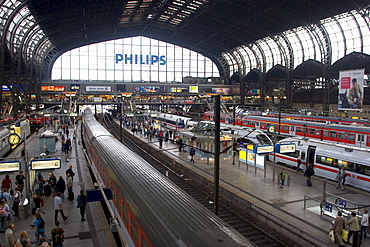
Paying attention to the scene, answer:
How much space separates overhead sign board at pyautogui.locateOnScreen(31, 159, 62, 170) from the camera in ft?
41.2

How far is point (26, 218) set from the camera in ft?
40.3

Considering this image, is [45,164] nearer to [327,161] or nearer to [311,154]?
[327,161]

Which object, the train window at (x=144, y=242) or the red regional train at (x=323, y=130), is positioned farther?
the red regional train at (x=323, y=130)

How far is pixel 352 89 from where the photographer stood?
27.1 m

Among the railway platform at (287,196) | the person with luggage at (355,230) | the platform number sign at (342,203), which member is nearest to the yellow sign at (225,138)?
the railway platform at (287,196)

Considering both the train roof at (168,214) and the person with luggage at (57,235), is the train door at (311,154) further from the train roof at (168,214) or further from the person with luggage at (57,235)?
the person with luggage at (57,235)

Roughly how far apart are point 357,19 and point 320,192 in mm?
41010

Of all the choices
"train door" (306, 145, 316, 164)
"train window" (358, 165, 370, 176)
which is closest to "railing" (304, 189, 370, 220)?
"train window" (358, 165, 370, 176)

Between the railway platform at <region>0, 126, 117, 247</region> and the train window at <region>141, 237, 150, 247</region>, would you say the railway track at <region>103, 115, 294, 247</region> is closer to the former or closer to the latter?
the railway platform at <region>0, 126, 117, 247</region>

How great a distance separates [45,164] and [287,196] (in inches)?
450

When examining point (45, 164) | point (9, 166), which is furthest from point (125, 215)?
point (9, 166)

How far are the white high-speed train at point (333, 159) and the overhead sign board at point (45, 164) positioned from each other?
591 inches

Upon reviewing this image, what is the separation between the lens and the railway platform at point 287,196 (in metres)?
11.4

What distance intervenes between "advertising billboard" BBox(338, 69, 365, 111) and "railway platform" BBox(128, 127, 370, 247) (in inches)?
391
